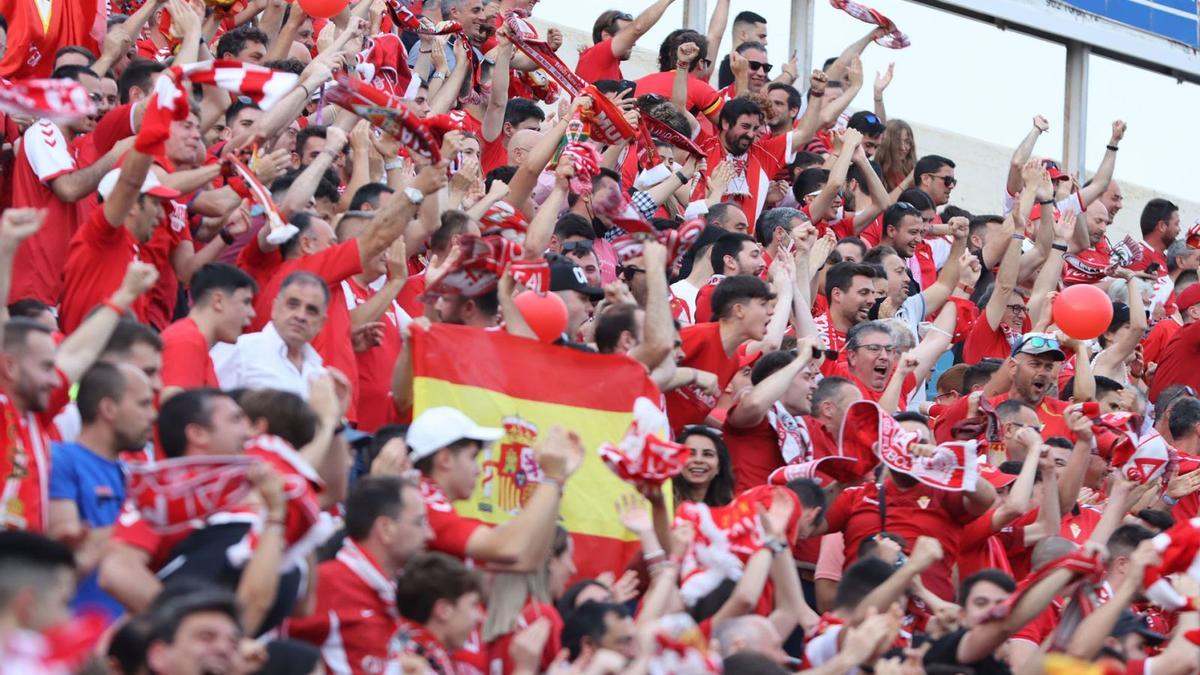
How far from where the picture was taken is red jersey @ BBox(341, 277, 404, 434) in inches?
345

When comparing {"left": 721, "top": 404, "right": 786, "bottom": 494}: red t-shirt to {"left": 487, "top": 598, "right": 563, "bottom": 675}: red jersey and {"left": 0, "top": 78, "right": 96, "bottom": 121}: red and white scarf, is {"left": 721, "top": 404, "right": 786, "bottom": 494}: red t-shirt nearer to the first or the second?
{"left": 487, "top": 598, "right": 563, "bottom": 675}: red jersey

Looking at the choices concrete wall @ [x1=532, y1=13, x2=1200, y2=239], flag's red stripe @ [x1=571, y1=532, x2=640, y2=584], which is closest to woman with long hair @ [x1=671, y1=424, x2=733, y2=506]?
flag's red stripe @ [x1=571, y1=532, x2=640, y2=584]

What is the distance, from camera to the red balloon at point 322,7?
38.7ft

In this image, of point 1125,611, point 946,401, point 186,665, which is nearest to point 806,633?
point 1125,611

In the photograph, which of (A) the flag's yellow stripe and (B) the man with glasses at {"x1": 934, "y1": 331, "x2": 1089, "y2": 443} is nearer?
(A) the flag's yellow stripe

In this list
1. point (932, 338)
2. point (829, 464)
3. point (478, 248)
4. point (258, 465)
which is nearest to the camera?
point (258, 465)

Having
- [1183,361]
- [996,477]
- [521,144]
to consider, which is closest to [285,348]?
[996,477]

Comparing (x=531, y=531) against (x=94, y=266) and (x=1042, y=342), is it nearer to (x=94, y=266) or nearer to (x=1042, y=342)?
(x=94, y=266)

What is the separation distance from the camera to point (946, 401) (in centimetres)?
1205

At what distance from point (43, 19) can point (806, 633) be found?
566 cm

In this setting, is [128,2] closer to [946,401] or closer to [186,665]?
[946,401]

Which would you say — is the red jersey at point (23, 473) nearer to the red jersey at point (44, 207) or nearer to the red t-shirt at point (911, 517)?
the red jersey at point (44, 207)

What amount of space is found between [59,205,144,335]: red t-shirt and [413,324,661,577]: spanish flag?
1.21m

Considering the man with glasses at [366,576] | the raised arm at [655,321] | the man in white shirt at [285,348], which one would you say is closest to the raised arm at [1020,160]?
the raised arm at [655,321]
